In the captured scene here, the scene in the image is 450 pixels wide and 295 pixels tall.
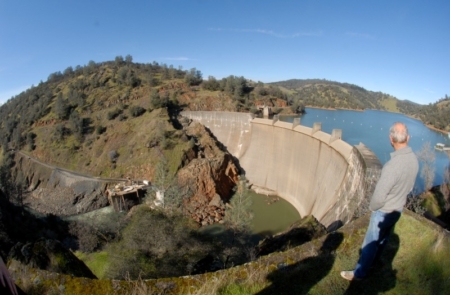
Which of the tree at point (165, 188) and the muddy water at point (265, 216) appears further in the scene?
the tree at point (165, 188)

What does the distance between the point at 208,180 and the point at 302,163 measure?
25.4 ft

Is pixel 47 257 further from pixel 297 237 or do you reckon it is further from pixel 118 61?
pixel 118 61

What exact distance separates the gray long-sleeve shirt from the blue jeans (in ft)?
0.34

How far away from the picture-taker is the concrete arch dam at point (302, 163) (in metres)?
12.5

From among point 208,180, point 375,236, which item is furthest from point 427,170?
point 375,236

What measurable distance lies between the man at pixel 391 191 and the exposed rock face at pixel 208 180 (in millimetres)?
17950

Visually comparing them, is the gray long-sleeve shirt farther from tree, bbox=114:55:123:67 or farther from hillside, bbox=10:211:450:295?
tree, bbox=114:55:123:67

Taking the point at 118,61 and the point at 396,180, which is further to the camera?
the point at 118,61

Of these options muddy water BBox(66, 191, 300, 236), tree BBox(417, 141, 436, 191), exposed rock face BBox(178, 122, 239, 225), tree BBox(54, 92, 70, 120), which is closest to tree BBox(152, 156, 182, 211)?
exposed rock face BBox(178, 122, 239, 225)

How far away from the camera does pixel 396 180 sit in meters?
3.17

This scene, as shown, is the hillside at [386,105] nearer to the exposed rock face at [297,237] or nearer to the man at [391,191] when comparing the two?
the exposed rock face at [297,237]

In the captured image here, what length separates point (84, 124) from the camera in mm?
35750

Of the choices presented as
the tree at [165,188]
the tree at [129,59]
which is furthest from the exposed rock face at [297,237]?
the tree at [129,59]

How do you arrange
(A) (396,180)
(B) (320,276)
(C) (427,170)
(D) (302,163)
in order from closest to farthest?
1. (A) (396,180)
2. (B) (320,276)
3. (D) (302,163)
4. (C) (427,170)
